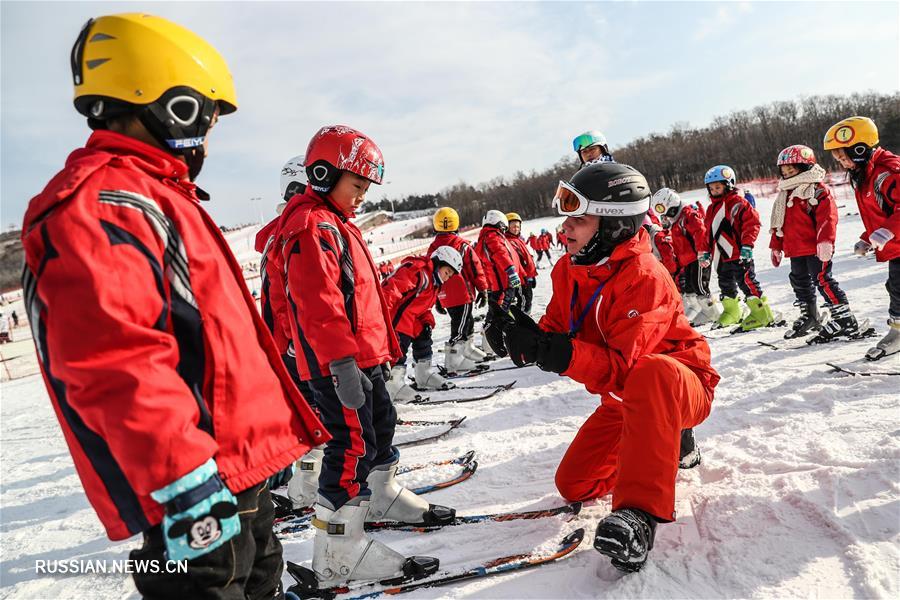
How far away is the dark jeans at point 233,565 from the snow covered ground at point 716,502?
3.34ft

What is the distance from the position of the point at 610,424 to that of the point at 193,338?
8.10 ft

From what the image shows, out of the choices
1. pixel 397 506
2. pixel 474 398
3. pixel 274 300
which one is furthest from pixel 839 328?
pixel 274 300

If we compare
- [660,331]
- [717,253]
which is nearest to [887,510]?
[660,331]

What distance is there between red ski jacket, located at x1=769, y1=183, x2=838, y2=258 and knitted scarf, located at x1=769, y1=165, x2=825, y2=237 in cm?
4

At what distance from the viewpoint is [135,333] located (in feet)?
4.09

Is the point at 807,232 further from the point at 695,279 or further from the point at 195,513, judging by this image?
the point at 195,513

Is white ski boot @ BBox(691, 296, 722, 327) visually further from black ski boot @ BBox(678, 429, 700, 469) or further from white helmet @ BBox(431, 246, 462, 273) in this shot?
black ski boot @ BBox(678, 429, 700, 469)

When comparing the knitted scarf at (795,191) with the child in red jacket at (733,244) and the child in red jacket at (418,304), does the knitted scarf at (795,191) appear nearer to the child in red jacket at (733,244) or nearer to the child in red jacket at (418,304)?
the child in red jacket at (733,244)

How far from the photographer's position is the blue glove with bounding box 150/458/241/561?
1245mm

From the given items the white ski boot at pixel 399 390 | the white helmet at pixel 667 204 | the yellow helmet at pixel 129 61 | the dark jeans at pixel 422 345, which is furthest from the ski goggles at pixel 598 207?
the white helmet at pixel 667 204

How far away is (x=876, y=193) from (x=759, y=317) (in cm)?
275

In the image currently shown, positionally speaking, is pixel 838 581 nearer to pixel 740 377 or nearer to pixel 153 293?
pixel 153 293

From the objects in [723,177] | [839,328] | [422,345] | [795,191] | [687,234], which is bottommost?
[839,328]

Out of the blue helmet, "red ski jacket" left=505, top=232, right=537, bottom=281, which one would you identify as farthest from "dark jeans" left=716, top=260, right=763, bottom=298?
"red ski jacket" left=505, top=232, right=537, bottom=281
